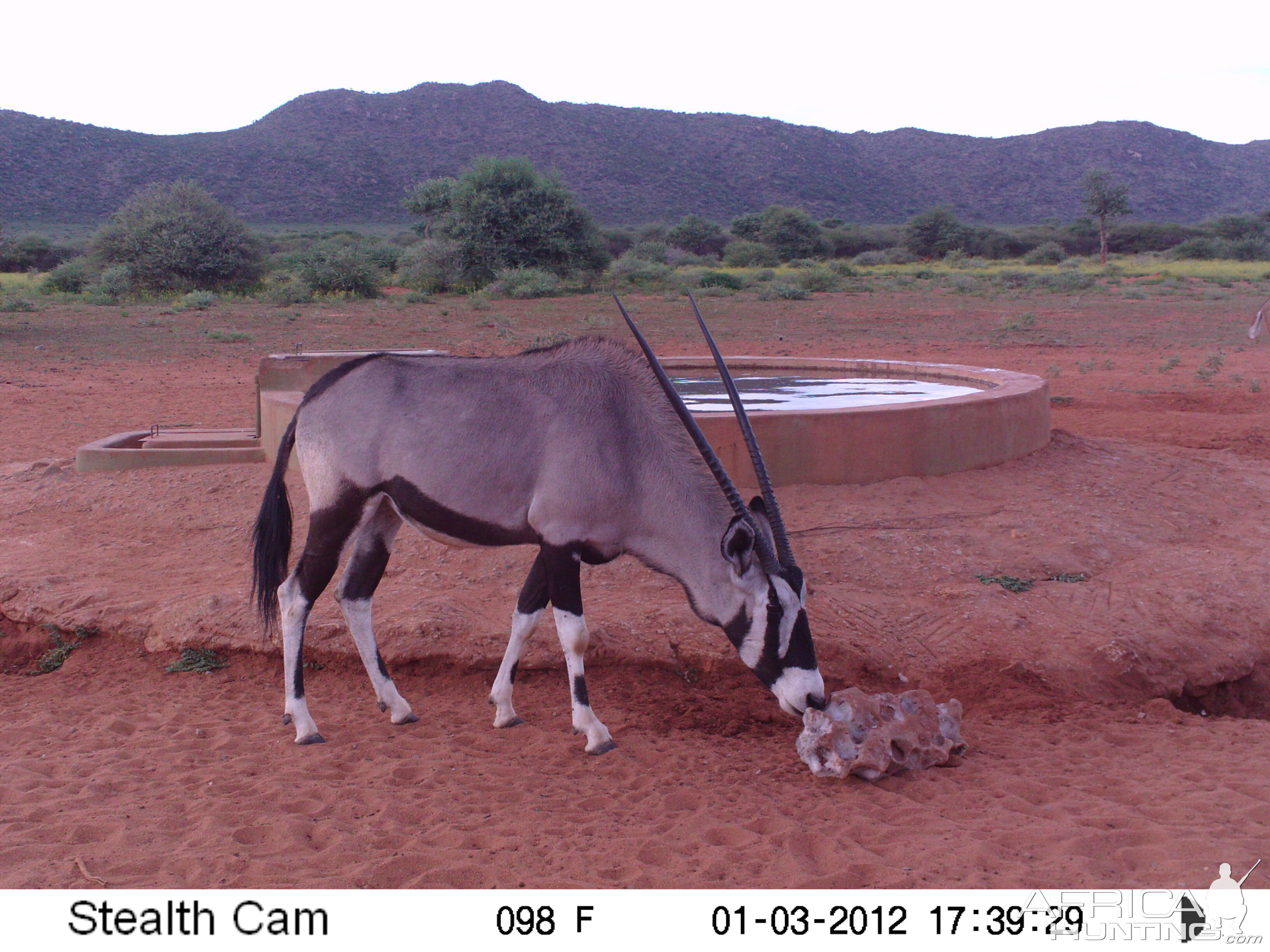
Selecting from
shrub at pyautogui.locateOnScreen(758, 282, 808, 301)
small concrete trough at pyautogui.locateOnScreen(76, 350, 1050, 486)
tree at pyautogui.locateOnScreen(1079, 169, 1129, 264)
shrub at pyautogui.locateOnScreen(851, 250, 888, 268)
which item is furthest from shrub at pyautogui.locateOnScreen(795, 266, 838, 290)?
small concrete trough at pyautogui.locateOnScreen(76, 350, 1050, 486)

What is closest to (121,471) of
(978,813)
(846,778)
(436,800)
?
(436,800)

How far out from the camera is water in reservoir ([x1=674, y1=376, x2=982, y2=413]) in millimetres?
7891

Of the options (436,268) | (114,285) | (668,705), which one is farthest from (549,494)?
(114,285)

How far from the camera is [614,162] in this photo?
2894 inches

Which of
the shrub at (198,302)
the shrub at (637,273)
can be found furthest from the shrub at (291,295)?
the shrub at (637,273)

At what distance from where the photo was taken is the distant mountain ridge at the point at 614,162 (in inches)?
2491

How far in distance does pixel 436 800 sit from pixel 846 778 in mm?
1544

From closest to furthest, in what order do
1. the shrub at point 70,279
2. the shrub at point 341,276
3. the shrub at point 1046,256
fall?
1. the shrub at point 341,276
2. the shrub at point 70,279
3. the shrub at point 1046,256

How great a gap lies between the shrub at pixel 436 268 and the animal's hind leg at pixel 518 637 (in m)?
27.1

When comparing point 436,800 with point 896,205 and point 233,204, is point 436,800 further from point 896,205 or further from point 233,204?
point 896,205

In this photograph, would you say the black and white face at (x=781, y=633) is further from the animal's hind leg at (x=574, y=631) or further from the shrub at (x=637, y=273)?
the shrub at (x=637, y=273)

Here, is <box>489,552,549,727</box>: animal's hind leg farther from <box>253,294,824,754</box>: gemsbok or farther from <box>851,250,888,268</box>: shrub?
<box>851,250,888,268</box>: shrub

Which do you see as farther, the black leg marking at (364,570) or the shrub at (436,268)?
the shrub at (436,268)

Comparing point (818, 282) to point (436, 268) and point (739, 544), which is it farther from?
point (739, 544)
